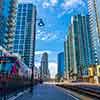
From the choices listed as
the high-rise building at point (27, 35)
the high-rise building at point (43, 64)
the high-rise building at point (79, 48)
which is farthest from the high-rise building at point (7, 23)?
the high-rise building at point (79, 48)

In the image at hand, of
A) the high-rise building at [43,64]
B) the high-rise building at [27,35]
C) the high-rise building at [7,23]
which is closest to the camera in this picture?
the high-rise building at [27,35]

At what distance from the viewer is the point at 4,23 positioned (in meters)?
102

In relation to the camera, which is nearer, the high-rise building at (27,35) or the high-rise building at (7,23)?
the high-rise building at (27,35)

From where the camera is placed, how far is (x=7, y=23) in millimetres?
107750

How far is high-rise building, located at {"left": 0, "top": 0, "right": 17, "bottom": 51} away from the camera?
97.9 m

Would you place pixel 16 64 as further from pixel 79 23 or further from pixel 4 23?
pixel 79 23

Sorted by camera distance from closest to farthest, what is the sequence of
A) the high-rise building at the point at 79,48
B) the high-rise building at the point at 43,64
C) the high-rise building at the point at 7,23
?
1. the high-rise building at the point at 43,64
2. the high-rise building at the point at 7,23
3. the high-rise building at the point at 79,48

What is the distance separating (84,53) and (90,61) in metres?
12.6

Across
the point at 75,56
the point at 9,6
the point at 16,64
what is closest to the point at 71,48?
the point at 75,56

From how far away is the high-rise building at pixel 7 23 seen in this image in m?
97.9

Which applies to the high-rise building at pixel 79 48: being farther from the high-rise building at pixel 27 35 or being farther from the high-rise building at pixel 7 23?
the high-rise building at pixel 7 23

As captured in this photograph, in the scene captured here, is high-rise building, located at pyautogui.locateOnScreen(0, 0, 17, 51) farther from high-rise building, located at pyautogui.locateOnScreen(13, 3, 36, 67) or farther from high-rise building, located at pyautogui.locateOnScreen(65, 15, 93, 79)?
high-rise building, located at pyautogui.locateOnScreen(65, 15, 93, 79)

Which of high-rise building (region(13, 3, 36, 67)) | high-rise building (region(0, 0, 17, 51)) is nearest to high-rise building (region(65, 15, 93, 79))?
high-rise building (region(13, 3, 36, 67))

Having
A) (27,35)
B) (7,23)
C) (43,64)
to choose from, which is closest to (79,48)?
(43,64)
